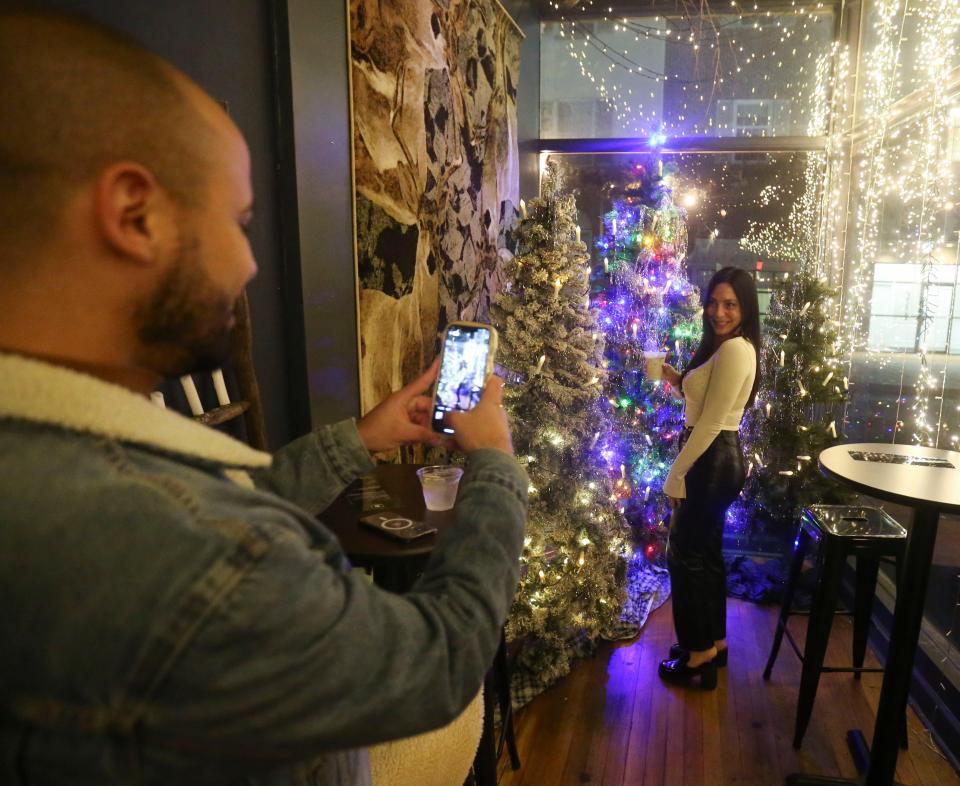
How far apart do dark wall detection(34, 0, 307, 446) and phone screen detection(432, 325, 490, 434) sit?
831mm

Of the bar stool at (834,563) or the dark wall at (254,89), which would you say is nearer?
the dark wall at (254,89)

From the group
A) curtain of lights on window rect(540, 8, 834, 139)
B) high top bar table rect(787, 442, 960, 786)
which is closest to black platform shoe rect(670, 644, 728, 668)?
high top bar table rect(787, 442, 960, 786)

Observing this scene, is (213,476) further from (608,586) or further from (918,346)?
(918,346)

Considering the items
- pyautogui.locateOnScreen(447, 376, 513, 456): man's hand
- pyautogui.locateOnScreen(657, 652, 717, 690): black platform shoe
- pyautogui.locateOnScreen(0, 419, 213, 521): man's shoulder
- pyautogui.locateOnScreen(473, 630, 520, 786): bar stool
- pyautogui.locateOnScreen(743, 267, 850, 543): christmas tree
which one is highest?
pyautogui.locateOnScreen(0, 419, 213, 521): man's shoulder

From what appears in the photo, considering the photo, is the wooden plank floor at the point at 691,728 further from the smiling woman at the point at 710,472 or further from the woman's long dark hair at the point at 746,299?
the woman's long dark hair at the point at 746,299

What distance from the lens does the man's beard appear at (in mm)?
560

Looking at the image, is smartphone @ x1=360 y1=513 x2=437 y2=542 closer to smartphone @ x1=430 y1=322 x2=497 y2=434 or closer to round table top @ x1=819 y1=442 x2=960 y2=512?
smartphone @ x1=430 y1=322 x2=497 y2=434

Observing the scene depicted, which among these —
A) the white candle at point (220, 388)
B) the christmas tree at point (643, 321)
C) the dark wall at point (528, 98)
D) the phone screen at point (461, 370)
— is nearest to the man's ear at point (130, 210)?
the phone screen at point (461, 370)

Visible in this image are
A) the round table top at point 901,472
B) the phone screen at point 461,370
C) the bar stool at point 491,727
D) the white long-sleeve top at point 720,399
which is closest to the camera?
the phone screen at point 461,370

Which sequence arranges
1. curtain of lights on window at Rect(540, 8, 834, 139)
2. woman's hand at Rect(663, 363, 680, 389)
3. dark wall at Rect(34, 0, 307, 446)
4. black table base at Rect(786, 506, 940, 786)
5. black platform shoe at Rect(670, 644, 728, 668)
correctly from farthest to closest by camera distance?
curtain of lights on window at Rect(540, 8, 834, 139), woman's hand at Rect(663, 363, 680, 389), black platform shoe at Rect(670, 644, 728, 668), black table base at Rect(786, 506, 940, 786), dark wall at Rect(34, 0, 307, 446)

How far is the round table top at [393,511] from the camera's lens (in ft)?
4.29

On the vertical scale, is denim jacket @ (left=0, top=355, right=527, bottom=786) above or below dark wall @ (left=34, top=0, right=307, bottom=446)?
below

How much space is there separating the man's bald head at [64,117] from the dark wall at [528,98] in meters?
3.98

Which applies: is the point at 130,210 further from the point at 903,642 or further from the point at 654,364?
the point at 654,364
